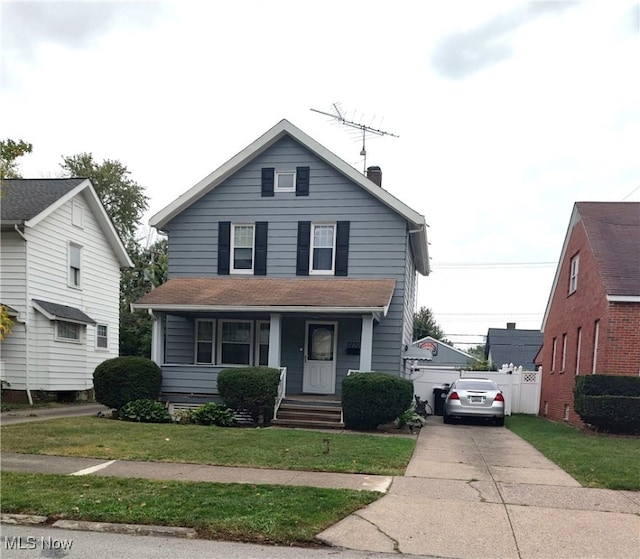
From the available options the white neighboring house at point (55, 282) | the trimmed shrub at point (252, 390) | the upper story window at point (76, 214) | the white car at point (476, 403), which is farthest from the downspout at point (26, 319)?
Result: the white car at point (476, 403)

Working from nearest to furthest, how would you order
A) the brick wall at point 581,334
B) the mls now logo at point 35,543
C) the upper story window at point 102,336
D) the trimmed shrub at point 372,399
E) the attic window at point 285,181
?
the mls now logo at point 35,543 < the trimmed shrub at point 372,399 < the brick wall at point 581,334 < the attic window at point 285,181 < the upper story window at point 102,336

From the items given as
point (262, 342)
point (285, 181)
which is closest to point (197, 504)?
point (262, 342)

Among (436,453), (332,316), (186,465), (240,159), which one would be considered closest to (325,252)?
(332,316)

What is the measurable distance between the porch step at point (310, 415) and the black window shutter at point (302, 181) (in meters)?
5.78

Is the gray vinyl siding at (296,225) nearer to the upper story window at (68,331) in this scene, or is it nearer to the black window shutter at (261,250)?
the black window shutter at (261,250)

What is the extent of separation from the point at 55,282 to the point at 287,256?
7612 millimetres

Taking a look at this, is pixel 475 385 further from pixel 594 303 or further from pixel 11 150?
pixel 11 150

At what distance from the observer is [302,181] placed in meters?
15.1

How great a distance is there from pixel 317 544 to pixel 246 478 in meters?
2.34

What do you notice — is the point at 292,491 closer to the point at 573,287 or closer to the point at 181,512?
the point at 181,512

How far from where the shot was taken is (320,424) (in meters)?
12.0

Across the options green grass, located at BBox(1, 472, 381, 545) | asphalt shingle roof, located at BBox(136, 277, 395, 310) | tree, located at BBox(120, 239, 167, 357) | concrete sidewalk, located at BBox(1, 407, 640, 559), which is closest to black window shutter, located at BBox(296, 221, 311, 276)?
asphalt shingle roof, located at BBox(136, 277, 395, 310)

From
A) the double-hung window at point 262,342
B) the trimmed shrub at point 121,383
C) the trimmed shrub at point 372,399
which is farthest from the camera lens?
the double-hung window at point 262,342

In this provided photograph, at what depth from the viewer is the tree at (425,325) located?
184 feet
